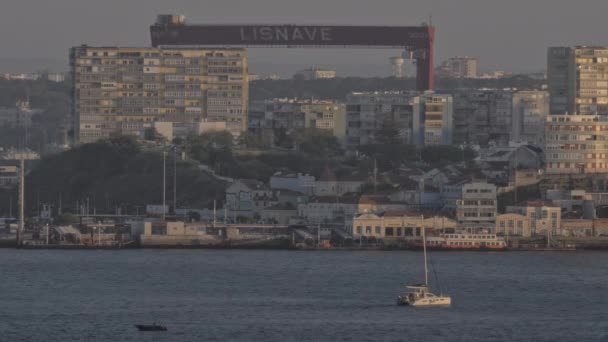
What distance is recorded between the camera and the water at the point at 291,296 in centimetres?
5966

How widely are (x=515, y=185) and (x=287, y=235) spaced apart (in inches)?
425

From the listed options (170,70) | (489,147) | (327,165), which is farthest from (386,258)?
(170,70)

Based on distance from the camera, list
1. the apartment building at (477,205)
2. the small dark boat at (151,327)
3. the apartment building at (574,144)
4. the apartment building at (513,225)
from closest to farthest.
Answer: the small dark boat at (151,327) → the apartment building at (513,225) → the apartment building at (477,205) → the apartment building at (574,144)

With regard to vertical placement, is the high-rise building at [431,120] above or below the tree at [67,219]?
above

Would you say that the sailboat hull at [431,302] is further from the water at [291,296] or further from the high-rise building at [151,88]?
the high-rise building at [151,88]

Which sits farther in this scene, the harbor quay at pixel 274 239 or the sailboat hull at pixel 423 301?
the harbor quay at pixel 274 239

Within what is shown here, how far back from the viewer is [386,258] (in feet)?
267

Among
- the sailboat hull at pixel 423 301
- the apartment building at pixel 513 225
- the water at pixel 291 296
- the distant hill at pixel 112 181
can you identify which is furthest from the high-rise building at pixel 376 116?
A: the sailboat hull at pixel 423 301

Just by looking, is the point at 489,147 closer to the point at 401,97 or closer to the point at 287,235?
the point at 401,97

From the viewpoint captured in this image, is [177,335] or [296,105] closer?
[177,335]

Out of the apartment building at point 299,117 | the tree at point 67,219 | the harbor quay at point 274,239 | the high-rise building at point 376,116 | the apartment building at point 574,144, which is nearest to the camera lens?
the harbor quay at point 274,239

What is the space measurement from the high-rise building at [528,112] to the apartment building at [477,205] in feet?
85.7

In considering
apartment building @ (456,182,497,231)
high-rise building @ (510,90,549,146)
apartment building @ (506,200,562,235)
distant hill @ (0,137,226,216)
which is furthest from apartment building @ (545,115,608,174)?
high-rise building @ (510,90,549,146)

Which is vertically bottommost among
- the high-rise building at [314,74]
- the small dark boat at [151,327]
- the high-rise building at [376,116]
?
the small dark boat at [151,327]
